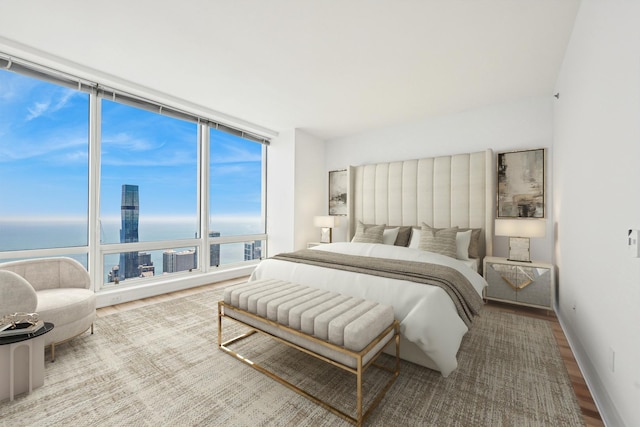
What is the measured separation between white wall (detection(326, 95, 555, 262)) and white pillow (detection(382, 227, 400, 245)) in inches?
50.9

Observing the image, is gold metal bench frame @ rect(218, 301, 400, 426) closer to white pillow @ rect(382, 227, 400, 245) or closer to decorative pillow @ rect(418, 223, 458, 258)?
decorative pillow @ rect(418, 223, 458, 258)

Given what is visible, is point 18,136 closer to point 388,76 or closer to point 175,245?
point 175,245

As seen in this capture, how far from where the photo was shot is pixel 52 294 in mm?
2330

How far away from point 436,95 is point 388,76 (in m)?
0.88

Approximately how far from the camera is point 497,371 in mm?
1993

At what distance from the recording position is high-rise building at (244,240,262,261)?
17.1ft

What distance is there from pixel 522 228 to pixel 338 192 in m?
3.03

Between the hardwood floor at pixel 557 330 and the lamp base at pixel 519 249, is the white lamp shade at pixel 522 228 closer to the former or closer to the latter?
the lamp base at pixel 519 249

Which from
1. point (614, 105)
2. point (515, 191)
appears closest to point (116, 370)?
point (614, 105)

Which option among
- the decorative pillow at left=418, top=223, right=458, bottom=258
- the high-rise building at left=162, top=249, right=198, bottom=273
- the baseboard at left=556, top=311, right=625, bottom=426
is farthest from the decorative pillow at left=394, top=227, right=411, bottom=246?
the high-rise building at left=162, top=249, right=198, bottom=273

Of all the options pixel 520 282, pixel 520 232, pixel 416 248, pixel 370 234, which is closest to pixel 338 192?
pixel 370 234

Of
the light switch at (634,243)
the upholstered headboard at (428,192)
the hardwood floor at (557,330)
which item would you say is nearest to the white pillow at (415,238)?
the upholstered headboard at (428,192)

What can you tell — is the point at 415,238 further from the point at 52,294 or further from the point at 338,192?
the point at 52,294

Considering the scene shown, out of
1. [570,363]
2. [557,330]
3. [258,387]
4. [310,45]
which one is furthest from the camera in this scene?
[557,330]
